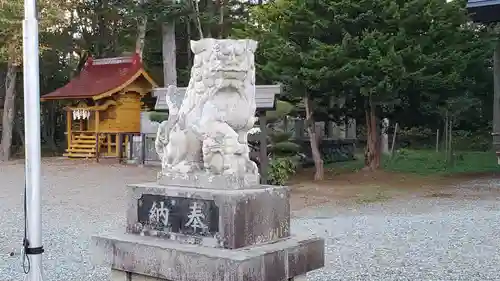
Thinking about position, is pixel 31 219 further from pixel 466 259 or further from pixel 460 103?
pixel 460 103

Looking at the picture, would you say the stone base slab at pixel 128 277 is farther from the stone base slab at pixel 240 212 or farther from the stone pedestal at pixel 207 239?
the stone base slab at pixel 240 212

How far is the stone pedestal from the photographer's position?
3814 millimetres

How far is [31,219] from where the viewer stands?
14.1ft

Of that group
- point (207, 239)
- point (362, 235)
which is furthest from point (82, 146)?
point (207, 239)

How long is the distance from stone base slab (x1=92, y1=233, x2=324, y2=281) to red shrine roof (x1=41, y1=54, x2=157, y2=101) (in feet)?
60.2

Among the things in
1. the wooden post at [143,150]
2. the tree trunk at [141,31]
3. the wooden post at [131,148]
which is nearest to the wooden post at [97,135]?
the wooden post at [131,148]

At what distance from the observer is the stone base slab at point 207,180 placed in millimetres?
4070

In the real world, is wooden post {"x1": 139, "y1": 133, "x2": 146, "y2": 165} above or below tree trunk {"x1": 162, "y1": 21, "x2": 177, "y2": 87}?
below

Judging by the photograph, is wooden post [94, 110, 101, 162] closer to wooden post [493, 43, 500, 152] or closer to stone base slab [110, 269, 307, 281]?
wooden post [493, 43, 500, 152]

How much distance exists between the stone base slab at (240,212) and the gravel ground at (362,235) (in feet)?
7.15

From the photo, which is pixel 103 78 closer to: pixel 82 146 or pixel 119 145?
pixel 82 146

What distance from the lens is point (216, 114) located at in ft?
14.0

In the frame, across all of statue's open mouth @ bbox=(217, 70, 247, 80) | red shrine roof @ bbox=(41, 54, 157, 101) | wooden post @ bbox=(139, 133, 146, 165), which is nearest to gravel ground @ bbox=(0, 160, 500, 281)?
statue's open mouth @ bbox=(217, 70, 247, 80)

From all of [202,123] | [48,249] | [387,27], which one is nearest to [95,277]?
[48,249]
